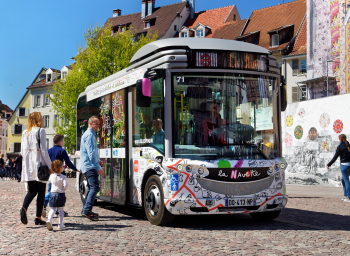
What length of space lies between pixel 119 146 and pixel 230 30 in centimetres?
4219

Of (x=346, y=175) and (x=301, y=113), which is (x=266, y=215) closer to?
(x=346, y=175)

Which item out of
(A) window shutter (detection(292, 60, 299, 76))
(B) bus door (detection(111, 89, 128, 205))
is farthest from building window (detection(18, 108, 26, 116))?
(B) bus door (detection(111, 89, 128, 205))

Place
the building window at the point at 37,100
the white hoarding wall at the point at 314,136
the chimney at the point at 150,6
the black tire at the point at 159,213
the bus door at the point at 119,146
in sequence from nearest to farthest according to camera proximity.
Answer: the black tire at the point at 159,213 → the bus door at the point at 119,146 → the white hoarding wall at the point at 314,136 → the chimney at the point at 150,6 → the building window at the point at 37,100

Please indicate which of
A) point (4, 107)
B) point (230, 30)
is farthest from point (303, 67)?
point (4, 107)

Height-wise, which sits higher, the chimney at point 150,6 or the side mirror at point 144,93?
the chimney at point 150,6

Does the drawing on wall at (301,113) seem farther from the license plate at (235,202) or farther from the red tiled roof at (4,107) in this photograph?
the red tiled roof at (4,107)

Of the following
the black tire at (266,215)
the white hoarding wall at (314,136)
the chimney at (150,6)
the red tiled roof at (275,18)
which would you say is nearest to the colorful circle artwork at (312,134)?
the white hoarding wall at (314,136)

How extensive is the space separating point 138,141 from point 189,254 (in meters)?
3.54

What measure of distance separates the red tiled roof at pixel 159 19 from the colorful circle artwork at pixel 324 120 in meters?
34.4

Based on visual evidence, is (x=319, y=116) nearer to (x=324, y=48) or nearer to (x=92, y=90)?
(x=324, y=48)

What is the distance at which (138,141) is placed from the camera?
29.7 feet

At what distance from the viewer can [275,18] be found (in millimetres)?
46219

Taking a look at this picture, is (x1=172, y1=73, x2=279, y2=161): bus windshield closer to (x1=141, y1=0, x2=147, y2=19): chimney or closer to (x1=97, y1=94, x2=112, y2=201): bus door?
(x1=97, y1=94, x2=112, y2=201): bus door

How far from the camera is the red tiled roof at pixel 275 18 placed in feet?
144
